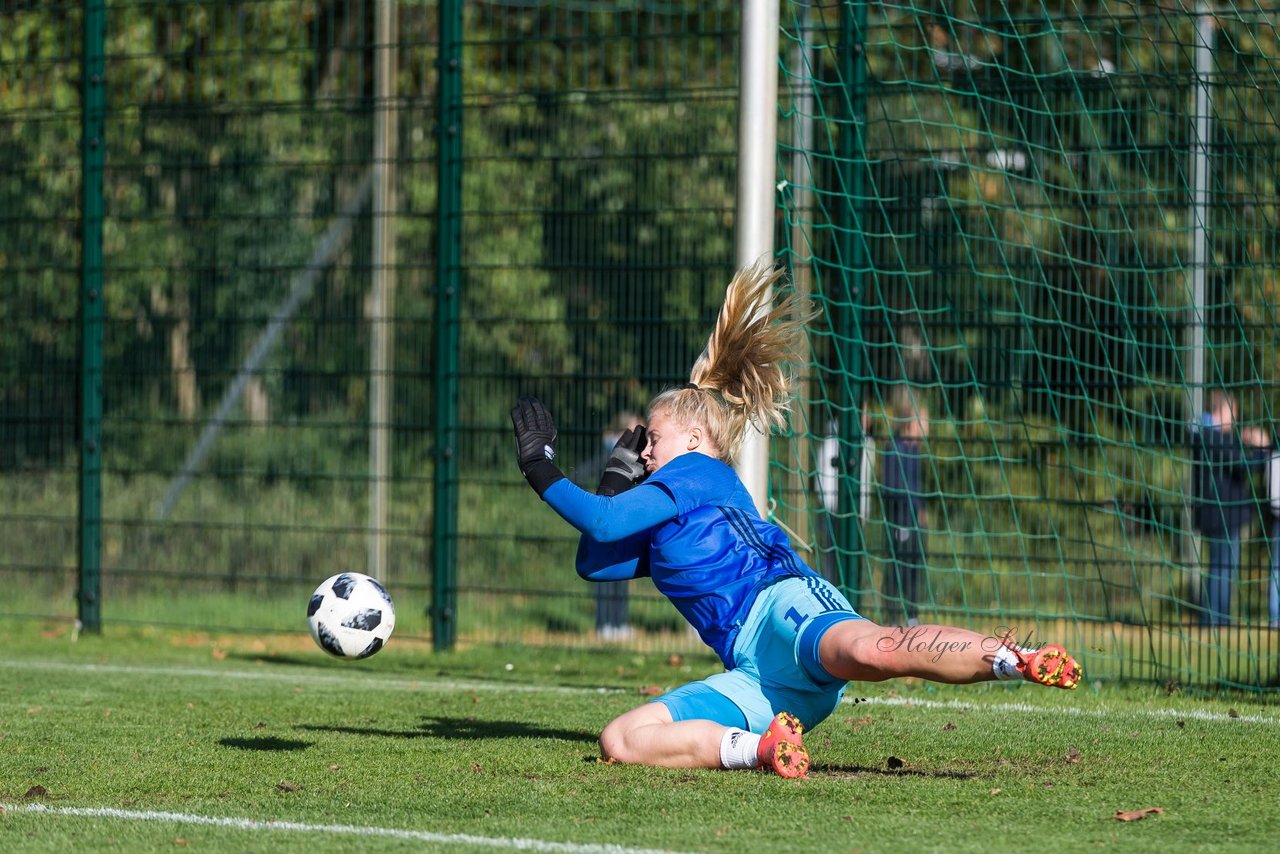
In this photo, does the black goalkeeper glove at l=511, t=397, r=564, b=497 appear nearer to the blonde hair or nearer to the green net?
the blonde hair

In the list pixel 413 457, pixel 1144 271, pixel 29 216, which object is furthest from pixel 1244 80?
pixel 29 216

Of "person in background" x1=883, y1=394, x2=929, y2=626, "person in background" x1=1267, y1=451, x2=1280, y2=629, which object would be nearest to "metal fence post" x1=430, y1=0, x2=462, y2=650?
"person in background" x1=883, y1=394, x2=929, y2=626

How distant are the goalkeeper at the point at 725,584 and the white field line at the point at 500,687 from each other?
49.0 inches

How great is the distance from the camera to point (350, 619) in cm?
596

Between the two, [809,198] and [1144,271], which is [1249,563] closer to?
[1144,271]

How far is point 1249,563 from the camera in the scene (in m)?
9.07

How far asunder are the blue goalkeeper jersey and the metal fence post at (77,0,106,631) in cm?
698

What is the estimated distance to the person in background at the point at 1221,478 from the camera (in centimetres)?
848

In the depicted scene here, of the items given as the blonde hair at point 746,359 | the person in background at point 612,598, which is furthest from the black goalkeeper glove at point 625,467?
the person in background at point 612,598

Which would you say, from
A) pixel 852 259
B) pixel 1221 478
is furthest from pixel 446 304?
pixel 1221 478

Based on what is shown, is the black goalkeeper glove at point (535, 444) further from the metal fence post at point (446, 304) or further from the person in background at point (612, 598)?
the metal fence post at point (446, 304)

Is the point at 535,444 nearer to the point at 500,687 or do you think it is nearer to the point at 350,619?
the point at 350,619

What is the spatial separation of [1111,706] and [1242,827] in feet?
8.80

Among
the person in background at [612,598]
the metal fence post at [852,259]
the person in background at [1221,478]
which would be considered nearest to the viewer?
the person in background at [1221,478]
